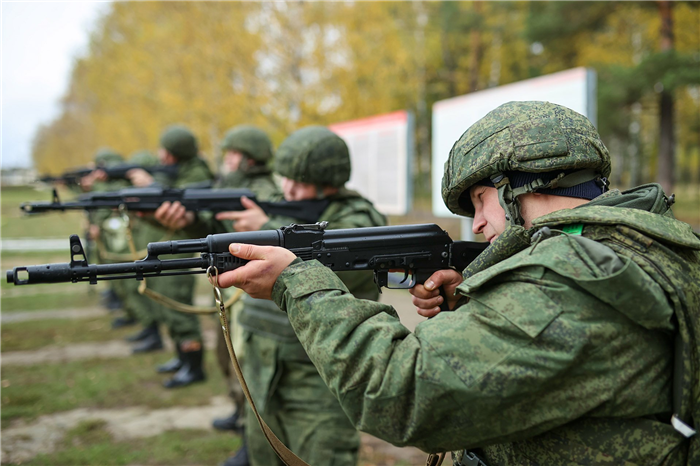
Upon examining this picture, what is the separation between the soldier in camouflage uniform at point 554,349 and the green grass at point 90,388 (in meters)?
4.54

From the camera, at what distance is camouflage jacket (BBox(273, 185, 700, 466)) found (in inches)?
46.2

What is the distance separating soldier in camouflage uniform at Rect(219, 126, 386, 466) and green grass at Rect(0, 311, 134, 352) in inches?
227

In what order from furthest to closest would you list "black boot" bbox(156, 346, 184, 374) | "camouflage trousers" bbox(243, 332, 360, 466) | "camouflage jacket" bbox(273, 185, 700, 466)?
"black boot" bbox(156, 346, 184, 374) → "camouflage trousers" bbox(243, 332, 360, 466) → "camouflage jacket" bbox(273, 185, 700, 466)

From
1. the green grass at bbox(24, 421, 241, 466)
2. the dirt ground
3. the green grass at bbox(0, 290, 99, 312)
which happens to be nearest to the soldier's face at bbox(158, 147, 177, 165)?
the dirt ground

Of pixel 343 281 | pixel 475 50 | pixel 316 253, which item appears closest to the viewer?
pixel 316 253

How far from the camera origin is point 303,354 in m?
2.91

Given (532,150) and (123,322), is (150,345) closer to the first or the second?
(123,322)

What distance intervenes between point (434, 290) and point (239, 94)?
9.69 m

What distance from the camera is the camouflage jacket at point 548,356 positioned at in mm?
1174

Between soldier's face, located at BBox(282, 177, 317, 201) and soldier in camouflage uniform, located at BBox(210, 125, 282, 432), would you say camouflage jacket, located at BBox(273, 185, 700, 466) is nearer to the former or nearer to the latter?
soldier's face, located at BBox(282, 177, 317, 201)

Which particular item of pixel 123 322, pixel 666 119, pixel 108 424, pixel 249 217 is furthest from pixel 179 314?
pixel 666 119

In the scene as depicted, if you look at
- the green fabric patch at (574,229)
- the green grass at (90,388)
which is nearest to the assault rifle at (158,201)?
the green grass at (90,388)

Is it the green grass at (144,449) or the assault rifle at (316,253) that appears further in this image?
the green grass at (144,449)

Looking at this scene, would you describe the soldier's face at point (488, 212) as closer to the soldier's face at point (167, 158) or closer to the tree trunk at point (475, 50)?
the soldier's face at point (167, 158)
